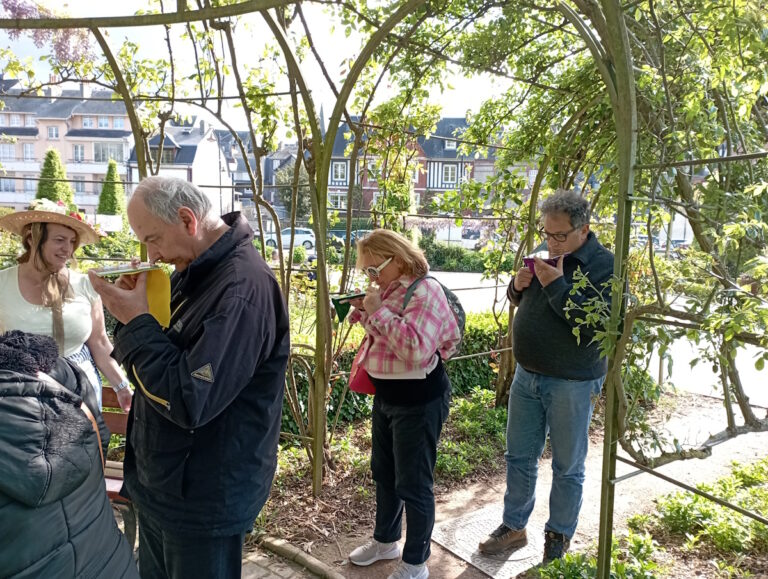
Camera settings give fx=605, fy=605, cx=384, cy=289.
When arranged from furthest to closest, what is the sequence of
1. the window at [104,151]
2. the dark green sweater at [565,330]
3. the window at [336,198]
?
the window at [104,151] → the window at [336,198] → the dark green sweater at [565,330]

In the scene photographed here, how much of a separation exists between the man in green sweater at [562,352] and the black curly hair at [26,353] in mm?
1937

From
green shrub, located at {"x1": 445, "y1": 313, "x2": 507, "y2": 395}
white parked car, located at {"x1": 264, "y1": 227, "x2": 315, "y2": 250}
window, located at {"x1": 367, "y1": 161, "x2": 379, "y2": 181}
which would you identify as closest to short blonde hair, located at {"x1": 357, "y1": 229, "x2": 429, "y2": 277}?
window, located at {"x1": 367, "y1": 161, "x2": 379, "y2": 181}

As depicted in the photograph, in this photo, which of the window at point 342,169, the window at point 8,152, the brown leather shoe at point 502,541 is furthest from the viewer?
the window at point 8,152

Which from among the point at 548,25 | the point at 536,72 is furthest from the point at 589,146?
the point at 548,25

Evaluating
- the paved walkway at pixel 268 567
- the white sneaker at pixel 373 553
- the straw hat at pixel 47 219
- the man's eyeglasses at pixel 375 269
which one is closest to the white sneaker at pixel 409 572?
the white sneaker at pixel 373 553

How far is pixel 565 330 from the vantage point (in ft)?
8.78

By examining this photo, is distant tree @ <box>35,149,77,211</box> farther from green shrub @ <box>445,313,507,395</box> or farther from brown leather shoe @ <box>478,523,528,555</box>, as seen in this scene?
Answer: brown leather shoe @ <box>478,523,528,555</box>

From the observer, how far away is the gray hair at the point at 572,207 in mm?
2664

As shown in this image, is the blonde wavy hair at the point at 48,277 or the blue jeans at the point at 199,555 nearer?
the blue jeans at the point at 199,555

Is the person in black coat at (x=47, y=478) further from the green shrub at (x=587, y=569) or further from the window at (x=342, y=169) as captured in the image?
the window at (x=342, y=169)

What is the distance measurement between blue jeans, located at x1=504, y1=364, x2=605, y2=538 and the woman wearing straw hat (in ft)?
6.22

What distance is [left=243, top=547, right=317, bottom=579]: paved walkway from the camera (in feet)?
9.25

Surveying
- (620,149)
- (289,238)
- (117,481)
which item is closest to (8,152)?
(289,238)

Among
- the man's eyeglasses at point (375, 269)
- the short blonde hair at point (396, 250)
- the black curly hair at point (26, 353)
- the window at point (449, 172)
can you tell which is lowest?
the black curly hair at point (26, 353)
